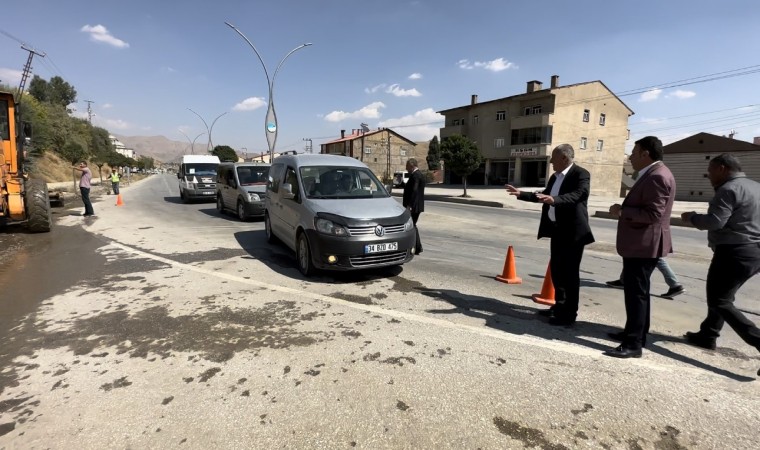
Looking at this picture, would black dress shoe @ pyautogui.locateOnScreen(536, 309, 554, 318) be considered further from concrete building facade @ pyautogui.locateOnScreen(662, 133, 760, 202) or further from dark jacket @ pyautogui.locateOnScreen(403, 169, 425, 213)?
concrete building facade @ pyautogui.locateOnScreen(662, 133, 760, 202)

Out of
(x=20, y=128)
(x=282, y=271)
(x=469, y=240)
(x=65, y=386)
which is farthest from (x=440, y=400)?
(x=20, y=128)

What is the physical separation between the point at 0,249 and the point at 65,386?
23.4 feet

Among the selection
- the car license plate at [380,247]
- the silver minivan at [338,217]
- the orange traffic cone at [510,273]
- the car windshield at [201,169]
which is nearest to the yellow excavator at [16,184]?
the silver minivan at [338,217]

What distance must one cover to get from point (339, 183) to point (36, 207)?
785cm

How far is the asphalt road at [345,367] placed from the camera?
2.46 metres

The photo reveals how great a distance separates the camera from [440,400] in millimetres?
2787

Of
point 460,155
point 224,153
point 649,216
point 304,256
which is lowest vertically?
point 304,256

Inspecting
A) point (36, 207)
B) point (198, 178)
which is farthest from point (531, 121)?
point (36, 207)

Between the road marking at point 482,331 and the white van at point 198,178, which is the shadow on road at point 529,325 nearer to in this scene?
the road marking at point 482,331

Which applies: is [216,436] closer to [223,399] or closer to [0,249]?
[223,399]

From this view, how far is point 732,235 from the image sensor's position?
3189 millimetres

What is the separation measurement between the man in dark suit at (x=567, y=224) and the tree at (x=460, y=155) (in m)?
25.8

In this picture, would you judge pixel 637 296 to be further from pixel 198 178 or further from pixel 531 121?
pixel 531 121

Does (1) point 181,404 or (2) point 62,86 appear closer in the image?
(1) point 181,404
